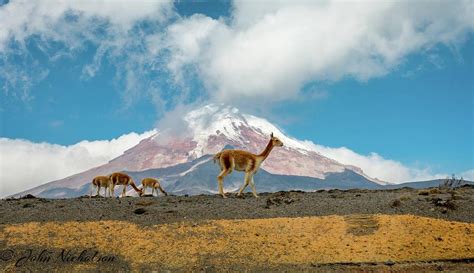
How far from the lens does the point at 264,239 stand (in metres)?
18.8

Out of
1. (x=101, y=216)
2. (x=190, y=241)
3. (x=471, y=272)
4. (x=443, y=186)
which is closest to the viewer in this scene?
(x=471, y=272)

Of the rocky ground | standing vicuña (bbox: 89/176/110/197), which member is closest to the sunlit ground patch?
the rocky ground

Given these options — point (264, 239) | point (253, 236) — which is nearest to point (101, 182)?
point (253, 236)

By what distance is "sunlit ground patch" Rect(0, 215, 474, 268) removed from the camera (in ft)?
57.9

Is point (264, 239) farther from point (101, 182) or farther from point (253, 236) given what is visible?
point (101, 182)

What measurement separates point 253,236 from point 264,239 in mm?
431

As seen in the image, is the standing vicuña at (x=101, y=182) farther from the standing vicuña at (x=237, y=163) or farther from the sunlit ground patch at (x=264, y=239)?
the sunlit ground patch at (x=264, y=239)

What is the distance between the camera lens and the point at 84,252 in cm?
1850

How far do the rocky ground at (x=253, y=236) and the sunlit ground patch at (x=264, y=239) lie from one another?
0.03 m

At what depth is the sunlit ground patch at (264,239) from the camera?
57.9 ft

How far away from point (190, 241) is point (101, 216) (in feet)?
14.2

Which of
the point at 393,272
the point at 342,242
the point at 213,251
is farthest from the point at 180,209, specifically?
the point at 393,272

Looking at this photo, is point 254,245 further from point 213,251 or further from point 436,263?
point 436,263

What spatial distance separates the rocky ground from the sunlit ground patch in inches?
1.3
